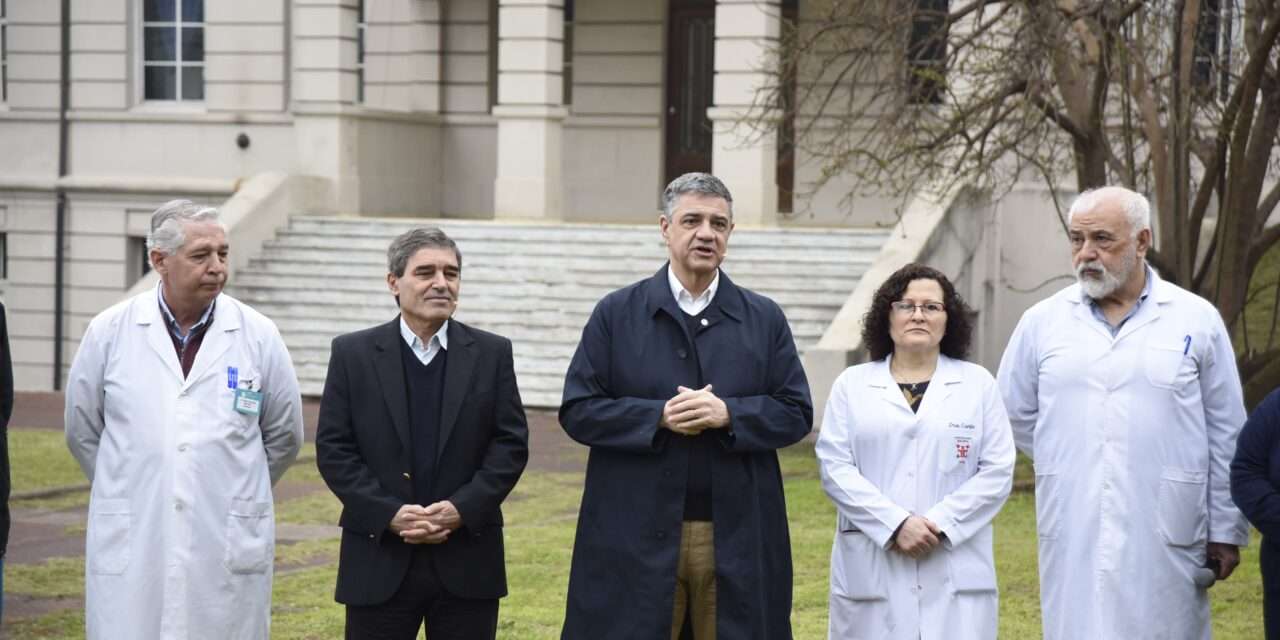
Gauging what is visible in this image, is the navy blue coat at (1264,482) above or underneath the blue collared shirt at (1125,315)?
underneath

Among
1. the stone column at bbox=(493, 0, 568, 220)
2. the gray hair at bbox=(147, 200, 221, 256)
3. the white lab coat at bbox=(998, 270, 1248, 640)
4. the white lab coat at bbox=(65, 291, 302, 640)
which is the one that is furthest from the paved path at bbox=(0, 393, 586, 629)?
the stone column at bbox=(493, 0, 568, 220)

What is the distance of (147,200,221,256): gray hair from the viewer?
661 centimetres

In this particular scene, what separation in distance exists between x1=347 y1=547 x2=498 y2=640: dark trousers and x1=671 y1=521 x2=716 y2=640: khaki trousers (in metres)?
0.67

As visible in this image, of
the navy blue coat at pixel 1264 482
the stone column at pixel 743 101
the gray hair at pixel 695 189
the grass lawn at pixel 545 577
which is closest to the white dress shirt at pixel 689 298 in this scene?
the gray hair at pixel 695 189

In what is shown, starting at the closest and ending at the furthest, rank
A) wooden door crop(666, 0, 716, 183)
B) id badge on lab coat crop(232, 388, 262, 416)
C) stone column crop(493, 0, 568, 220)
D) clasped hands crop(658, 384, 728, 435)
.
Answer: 1. clasped hands crop(658, 384, 728, 435)
2. id badge on lab coat crop(232, 388, 262, 416)
3. stone column crop(493, 0, 568, 220)
4. wooden door crop(666, 0, 716, 183)

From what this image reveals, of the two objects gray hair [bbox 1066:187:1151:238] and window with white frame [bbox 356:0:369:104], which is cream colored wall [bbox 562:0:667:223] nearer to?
window with white frame [bbox 356:0:369:104]

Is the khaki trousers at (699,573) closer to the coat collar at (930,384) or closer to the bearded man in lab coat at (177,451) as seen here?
the coat collar at (930,384)

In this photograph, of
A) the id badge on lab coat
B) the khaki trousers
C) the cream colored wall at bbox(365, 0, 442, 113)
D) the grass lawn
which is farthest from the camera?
the cream colored wall at bbox(365, 0, 442, 113)

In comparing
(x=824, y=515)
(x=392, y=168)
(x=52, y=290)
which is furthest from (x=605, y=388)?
(x=52, y=290)

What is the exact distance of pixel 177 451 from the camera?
6562mm

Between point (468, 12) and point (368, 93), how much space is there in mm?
2000

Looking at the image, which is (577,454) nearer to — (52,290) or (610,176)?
(610,176)

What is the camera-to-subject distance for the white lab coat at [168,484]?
6.56 m

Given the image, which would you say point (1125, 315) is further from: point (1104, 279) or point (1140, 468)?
point (1140, 468)
